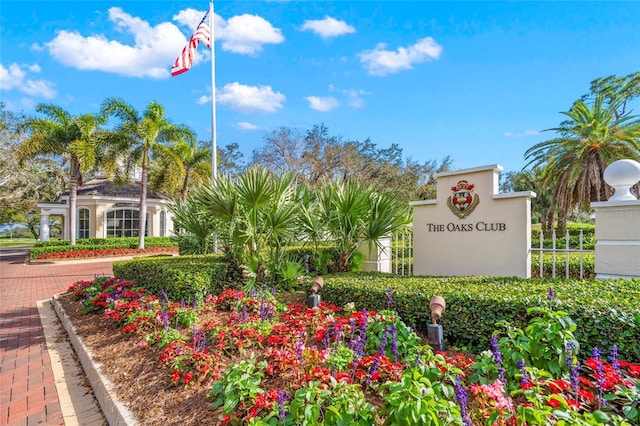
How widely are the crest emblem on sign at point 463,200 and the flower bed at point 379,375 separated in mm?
3371

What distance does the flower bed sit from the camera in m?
2.27

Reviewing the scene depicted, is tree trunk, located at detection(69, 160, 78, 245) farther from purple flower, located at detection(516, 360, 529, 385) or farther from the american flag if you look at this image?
purple flower, located at detection(516, 360, 529, 385)

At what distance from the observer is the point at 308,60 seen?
17.8 metres

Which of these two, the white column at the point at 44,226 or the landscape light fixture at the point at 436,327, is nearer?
the landscape light fixture at the point at 436,327

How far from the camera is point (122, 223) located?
24.9 meters

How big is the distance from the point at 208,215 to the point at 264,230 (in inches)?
48.1

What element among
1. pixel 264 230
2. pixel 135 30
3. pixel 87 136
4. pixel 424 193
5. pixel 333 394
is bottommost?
pixel 333 394

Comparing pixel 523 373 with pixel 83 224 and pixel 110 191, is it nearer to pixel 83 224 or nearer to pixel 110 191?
pixel 83 224

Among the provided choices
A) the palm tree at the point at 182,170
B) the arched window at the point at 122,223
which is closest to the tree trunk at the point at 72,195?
the arched window at the point at 122,223

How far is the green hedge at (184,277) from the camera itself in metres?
6.13

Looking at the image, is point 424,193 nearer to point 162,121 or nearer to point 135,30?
point 162,121

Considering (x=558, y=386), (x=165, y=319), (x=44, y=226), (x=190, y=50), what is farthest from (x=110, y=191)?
(x=558, y=386)

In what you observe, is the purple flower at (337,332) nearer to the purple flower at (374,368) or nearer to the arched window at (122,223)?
the purple flower at (374,368)

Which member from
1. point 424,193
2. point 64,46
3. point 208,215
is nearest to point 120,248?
point 64,46
